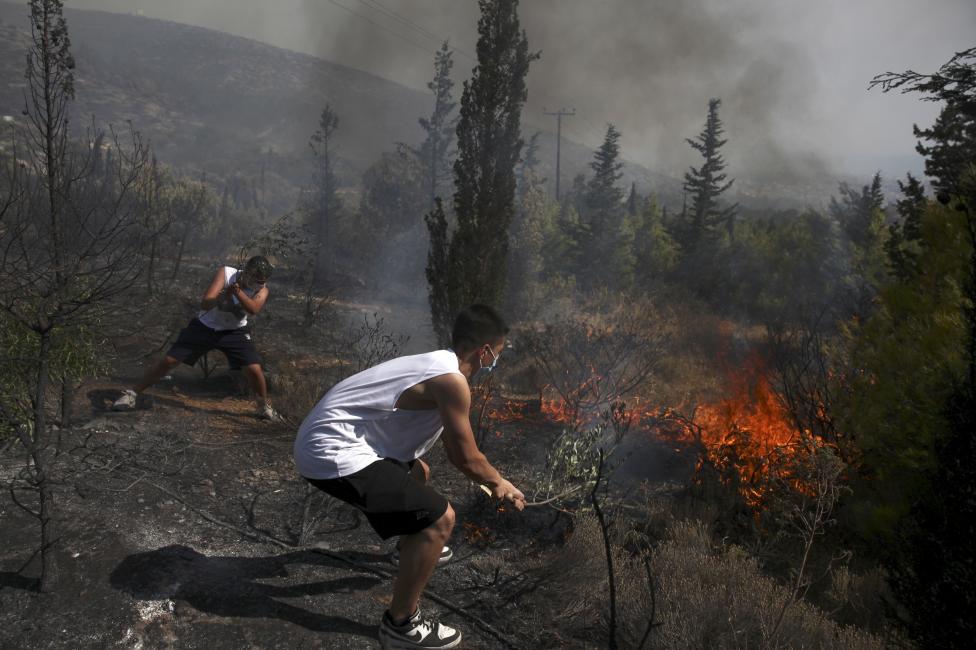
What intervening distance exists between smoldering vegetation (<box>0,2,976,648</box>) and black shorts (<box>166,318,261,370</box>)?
57 cm

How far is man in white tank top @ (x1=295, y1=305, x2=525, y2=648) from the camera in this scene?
2.37 m

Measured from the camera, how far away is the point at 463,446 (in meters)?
2.36

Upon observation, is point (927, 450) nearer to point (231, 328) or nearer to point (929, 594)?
point (929, 594)

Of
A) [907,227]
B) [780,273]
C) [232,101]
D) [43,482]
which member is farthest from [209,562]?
[232,101]

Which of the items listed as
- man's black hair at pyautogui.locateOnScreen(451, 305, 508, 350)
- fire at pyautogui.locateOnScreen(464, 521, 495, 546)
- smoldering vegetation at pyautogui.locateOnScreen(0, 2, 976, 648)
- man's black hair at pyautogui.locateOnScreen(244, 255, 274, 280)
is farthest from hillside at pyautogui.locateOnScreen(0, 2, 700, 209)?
man's black hair at pyautogui.locateOnScreen(451, 305, 508, 350)

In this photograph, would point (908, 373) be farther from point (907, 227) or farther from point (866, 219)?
point (866, 219)

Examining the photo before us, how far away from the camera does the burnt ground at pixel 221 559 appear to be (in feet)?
8.77

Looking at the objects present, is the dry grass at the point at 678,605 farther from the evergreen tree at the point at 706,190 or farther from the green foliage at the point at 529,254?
the evergreen tree at the point at 706,190

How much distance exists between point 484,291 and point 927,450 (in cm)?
624

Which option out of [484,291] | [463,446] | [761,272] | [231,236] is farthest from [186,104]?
[463,446]

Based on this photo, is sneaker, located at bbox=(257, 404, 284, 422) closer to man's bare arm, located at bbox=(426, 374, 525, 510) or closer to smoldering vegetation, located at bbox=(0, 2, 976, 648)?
smoldering vegetation, located at bbox=(0, 2, 976, 648)

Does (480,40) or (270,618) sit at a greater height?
(480,40)

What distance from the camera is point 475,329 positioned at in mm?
2578

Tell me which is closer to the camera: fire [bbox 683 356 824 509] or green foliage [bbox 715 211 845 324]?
fire [bbox 683 356 824 509]
